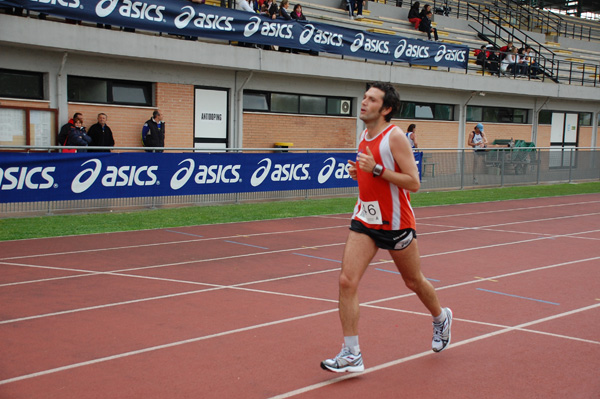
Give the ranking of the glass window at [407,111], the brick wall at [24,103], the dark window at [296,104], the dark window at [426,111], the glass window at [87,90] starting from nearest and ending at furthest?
the brick wall at [24,103], the glass window at [87,90], the dark window at [296,104], the glass window at [407,111], the dark window at [426,111]

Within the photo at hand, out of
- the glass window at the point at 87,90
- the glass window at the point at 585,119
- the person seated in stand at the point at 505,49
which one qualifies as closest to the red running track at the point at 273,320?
the glass window at the point at 87,90

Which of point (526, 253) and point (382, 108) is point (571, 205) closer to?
point (526, 253)

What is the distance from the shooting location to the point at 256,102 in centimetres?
2288

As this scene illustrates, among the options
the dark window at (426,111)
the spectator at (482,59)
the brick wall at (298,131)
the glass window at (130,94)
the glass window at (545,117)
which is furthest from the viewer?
the glass window at (545,117)

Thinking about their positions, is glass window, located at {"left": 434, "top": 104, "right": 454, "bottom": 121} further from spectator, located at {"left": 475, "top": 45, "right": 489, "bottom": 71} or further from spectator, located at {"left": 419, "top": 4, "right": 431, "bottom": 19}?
spectator, located at {"left": 419, "top": 4, "right": 431, "bottom": 19}

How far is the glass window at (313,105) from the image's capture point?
24281 mm

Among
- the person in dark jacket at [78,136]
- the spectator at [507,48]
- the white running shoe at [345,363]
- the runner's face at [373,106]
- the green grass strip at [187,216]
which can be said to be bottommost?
the green grass strip at [187,216]

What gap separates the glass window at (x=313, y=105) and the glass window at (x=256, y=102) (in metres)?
1.64

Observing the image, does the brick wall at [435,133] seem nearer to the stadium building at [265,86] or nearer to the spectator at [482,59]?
the stadium building at [265,86]

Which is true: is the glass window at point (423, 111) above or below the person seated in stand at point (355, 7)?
below

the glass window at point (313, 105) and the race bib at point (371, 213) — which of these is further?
the glass window at point (313, 105)

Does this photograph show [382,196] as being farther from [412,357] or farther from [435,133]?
[435,133]

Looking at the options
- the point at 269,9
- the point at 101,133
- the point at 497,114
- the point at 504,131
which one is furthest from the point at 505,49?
the point at 101,133

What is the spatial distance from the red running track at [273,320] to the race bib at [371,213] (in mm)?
1153
